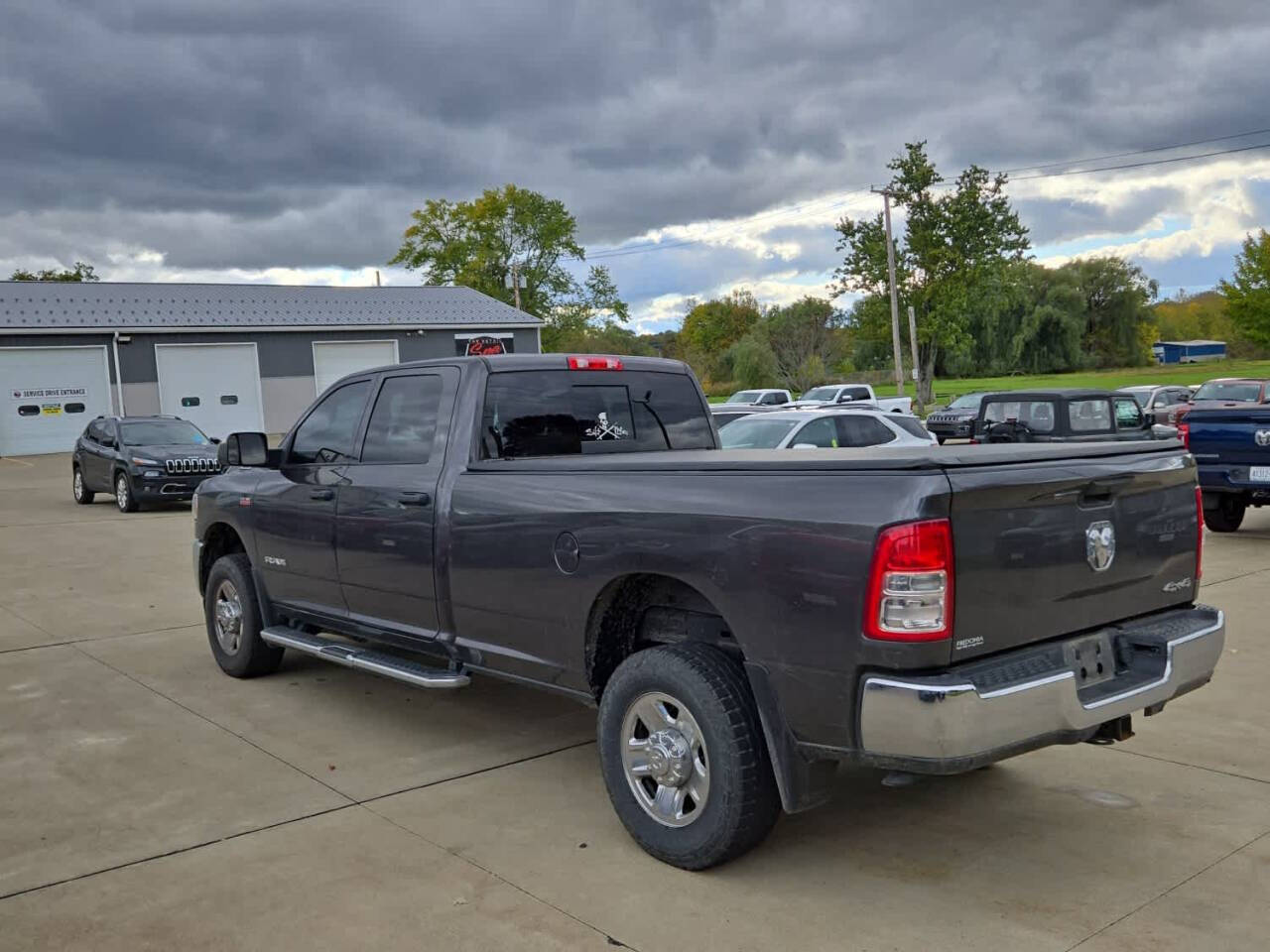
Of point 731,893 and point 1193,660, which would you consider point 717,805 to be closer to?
point 731,893

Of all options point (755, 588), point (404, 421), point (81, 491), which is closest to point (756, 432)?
point (404, 421)

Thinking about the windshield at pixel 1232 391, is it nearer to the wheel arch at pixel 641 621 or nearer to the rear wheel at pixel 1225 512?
the rear wheel at pixel 1225 512

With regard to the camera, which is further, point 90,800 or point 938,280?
point 938,280

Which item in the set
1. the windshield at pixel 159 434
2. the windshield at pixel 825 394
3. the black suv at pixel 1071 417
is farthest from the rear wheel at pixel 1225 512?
the windshield at pixel 825 394

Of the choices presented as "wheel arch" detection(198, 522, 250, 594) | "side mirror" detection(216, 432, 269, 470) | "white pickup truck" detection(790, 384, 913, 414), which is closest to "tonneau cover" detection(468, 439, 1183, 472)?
"side mirror" detection(216, 432, 269, 470)

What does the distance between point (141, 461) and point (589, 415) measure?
48.9 feet

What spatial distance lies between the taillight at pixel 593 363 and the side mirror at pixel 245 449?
76.6 inches

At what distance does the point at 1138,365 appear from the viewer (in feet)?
314

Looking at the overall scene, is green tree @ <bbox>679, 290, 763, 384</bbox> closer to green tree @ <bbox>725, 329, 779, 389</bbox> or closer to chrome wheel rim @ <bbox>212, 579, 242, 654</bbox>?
green tree @ <bbox>725, 329, 779, 389</bbox>

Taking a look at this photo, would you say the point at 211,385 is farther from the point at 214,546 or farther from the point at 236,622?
the point at 236,622

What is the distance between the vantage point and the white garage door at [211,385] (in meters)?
37.3

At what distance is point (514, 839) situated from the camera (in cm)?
443

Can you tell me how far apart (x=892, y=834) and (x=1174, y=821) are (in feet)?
3.70

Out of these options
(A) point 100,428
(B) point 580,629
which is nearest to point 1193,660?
(B) point 580,629
